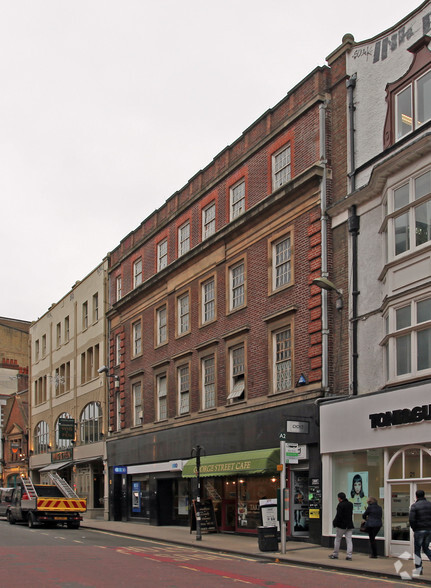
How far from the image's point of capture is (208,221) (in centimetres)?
3164

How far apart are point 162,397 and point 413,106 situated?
743 inches

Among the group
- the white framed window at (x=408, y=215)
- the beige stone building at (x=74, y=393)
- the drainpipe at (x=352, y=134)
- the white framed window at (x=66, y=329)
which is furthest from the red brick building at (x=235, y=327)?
the white framed window at (x=66, y=329)

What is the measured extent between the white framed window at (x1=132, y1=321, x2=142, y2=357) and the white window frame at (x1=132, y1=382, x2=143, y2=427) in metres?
1.56

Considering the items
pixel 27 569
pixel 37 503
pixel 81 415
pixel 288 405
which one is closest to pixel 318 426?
pixel 288 405

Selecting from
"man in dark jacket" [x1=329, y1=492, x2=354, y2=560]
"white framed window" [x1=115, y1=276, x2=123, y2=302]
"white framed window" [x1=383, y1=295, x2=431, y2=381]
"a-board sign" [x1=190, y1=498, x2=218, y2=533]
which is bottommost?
"a-board sign" [x1=190, y1=498, x2=218, y2=533]

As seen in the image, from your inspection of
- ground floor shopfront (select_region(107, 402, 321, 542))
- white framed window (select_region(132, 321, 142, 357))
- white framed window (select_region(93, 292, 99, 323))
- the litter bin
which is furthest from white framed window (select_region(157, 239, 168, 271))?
the litter bin

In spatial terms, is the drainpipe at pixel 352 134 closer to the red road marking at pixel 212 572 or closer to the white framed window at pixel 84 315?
the red road marking at pixel 212 572

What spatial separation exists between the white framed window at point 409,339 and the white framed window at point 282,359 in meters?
5.03

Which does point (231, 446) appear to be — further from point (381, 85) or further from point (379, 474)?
point (381, 85)

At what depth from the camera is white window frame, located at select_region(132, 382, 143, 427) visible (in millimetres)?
37275

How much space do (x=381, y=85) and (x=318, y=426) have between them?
9809mm

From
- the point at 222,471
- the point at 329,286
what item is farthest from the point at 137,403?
the point at 329,286

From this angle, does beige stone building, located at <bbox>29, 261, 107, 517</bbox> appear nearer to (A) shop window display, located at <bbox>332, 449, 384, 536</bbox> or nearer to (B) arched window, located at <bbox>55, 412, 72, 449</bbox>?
(B) arched window, located at <bbox>55, 412, 72, 449</bbox>

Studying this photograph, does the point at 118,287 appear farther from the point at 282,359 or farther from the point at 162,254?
the point at 282,359
